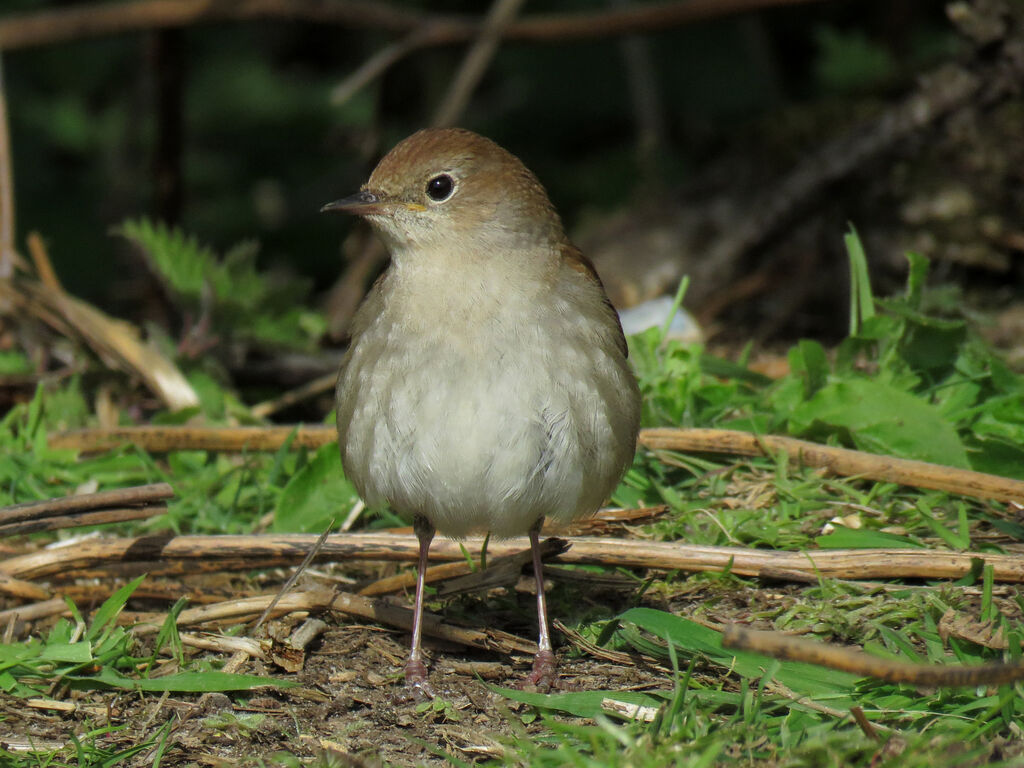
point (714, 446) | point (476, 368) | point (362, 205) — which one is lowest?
point (714, 446)

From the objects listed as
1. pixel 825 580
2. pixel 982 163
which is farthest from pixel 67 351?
pixel 982 163

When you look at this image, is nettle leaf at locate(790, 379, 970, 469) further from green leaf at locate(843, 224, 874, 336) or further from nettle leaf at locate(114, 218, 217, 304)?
nettle leaf at locate(114, 218, 217, 304)

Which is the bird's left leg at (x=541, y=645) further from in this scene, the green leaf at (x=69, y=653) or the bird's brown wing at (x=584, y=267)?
the green leaf at (x=69, y=653)

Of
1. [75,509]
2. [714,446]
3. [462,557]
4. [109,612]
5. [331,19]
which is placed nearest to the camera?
[109,612]

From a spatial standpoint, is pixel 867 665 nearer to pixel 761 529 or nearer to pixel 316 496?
pixel 761 529

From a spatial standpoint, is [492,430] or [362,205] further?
[362,205]

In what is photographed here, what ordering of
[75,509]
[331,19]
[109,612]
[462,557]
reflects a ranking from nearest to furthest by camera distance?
[109,612] → [75,509] → [462,557] → [331,19]

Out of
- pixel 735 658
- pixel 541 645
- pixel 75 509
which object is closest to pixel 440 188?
pixel 541 645

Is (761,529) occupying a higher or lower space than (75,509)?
lower
